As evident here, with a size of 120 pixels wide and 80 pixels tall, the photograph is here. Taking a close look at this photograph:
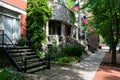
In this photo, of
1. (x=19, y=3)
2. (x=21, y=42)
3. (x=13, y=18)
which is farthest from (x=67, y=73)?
(x=19, y=3)

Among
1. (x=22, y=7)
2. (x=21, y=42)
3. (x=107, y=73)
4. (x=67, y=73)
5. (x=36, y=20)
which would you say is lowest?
(x=107, y=73)

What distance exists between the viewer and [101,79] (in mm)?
12750

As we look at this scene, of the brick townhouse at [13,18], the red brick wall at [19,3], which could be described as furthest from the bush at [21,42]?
the red brick wall at [19,3]

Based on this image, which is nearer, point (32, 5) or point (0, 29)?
point (0, 29)

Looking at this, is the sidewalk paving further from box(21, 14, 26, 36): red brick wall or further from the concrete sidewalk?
box(21, 14, 26, 36): red brick wall

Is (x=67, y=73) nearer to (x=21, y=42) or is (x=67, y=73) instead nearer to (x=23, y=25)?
(x=21, y=42)

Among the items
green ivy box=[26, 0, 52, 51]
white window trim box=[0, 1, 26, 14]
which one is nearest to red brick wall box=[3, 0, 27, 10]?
white window trim box=[0, 1, 26, 14]

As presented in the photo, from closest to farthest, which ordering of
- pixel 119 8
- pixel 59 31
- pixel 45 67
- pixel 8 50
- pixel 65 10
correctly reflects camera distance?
pixel 8 50 < pixel 45 67 < pixel 119 8 < pixel 65 10 < pixel 59 31

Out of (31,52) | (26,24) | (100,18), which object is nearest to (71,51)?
(100,18)

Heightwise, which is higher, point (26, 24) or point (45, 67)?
point (26, 24)

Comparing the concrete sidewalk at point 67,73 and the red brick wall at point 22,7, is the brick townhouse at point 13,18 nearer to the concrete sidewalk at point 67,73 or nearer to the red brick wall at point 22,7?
the red brick wall at point 22,7

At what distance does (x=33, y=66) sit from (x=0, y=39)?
10.2 feet

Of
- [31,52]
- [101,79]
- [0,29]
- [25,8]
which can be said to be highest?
[25,8]

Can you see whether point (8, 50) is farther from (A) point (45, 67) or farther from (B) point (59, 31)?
(B) point (59, 31)
